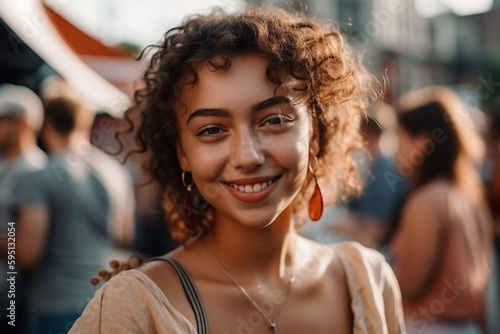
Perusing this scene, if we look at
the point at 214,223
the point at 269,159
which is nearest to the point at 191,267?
the point at 214,223

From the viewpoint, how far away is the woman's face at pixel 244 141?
1681 mm

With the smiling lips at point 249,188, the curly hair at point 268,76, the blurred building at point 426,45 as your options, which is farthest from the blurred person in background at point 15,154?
the blurred building at point 426,45

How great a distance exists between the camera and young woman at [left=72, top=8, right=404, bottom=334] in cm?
168

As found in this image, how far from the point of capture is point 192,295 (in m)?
1.70

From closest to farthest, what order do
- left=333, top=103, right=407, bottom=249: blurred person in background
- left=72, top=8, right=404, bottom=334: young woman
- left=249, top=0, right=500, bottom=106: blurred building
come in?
1. left=72, top=8, right=404, bottom=334: young woman
2. left=333, top=103, right=407, bottom=249: blurred person in background
3. left=249, top=0, right=500, bottom=106: blurred building

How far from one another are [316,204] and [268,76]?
1.63 ft

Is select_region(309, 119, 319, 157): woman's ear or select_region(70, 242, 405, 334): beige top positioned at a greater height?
select_region(309, 119, 319, 157): woman's ear

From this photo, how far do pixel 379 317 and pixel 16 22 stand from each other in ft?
7.65

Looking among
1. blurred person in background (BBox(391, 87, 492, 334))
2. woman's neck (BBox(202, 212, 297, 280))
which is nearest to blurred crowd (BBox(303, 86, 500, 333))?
blurred person in background (BBox(391, 87, 492, 334))

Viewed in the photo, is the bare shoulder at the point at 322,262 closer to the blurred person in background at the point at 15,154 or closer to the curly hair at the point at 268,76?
the curly hair at the point at 268,76

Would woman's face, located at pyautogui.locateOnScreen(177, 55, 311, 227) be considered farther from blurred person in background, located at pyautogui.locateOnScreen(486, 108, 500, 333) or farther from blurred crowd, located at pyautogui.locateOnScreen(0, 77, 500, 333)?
blurred person in background, located at pyautogui.locateOnScreen(486, 108, 500, 333)

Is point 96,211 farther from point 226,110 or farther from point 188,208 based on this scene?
point 226,110

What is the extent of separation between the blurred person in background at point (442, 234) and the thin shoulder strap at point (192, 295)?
6.42 feet

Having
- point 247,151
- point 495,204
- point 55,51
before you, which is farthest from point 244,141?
point 495,204
